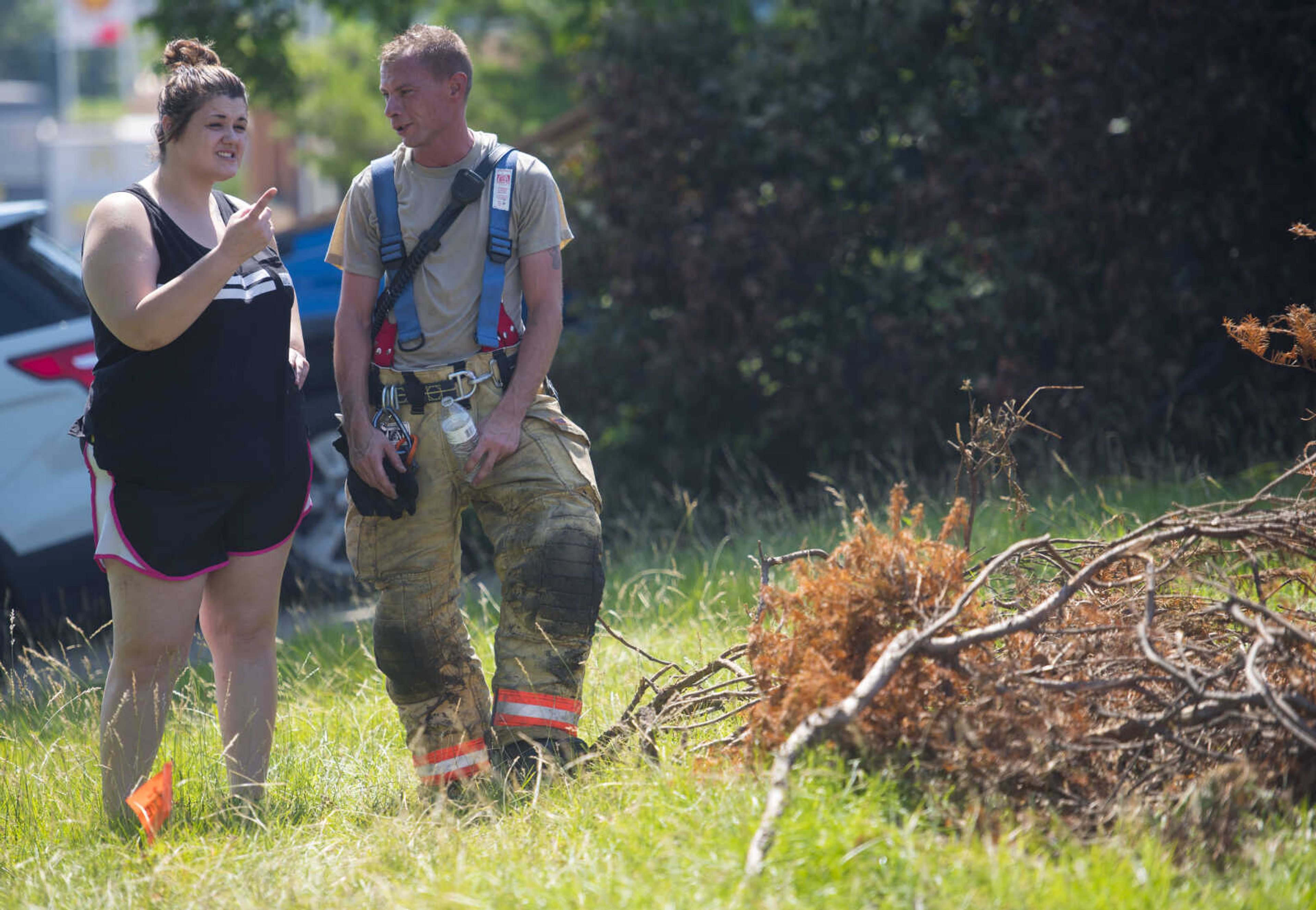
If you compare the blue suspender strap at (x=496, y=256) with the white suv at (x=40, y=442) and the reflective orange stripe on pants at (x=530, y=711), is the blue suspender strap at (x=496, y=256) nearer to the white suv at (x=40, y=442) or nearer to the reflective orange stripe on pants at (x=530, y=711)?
→ the reflective orange stripe on pants at (x=530, y=711)

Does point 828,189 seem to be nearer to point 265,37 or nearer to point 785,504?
point 785,504

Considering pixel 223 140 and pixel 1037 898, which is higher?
pixel 223 140

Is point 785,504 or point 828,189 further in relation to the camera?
point 828,189

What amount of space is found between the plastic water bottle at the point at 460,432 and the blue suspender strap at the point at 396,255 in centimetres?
23

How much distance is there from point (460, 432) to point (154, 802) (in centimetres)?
124

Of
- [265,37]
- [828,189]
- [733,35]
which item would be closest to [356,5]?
[265,37]

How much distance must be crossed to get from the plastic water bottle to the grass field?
3.04 feet

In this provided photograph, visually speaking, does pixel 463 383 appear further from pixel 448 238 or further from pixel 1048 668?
pixel 1048 668

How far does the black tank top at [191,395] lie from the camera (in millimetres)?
3244

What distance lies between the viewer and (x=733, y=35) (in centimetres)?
753

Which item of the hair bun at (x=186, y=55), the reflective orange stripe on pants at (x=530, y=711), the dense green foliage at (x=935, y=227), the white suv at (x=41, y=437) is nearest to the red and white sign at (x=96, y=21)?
the dense green foliage at (x=935, y=227)

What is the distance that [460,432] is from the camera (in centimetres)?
346

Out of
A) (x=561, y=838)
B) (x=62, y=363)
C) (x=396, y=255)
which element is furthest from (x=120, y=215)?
(x=62, y=363)

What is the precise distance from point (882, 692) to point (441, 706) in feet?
4.54
